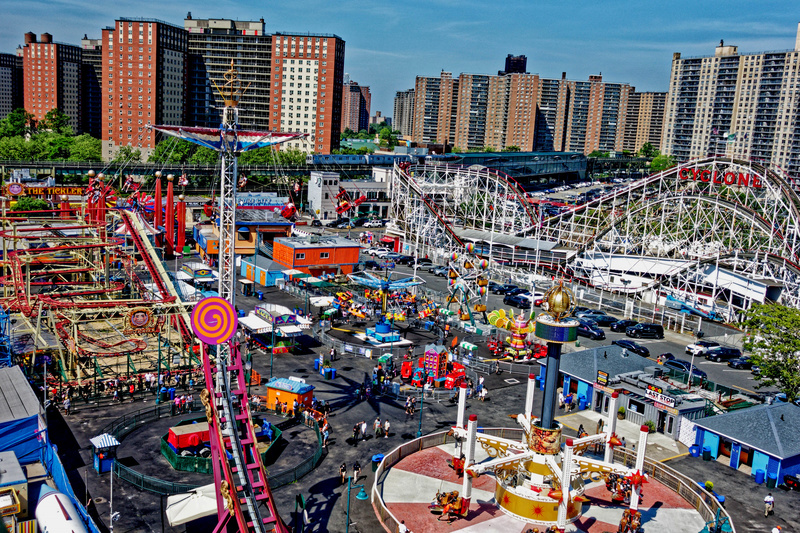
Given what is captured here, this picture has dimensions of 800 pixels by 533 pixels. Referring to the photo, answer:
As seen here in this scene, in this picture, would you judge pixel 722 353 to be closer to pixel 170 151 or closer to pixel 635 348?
pixel 635 348

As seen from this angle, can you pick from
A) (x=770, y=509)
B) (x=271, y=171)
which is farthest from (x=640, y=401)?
(x=271, y=171)

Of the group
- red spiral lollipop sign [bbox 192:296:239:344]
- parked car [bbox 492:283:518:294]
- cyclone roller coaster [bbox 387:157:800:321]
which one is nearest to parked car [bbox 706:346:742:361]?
cyclone roller coaster [bbox 387:157:800:321]

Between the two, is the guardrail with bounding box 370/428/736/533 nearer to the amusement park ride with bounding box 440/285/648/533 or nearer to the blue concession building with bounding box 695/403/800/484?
the amusement park ride with bounding box 440/285/648/533

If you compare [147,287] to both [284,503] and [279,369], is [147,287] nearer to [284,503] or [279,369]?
[279,369]

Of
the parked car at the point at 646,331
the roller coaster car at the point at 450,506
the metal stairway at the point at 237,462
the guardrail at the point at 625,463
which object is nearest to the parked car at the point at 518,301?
the parked car at the point at 646,331

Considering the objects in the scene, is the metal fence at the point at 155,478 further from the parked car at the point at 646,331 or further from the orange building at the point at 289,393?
the parked car at the point at 646,331

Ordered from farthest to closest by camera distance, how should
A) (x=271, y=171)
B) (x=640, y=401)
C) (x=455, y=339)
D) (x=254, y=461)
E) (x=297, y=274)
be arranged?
(x=271, y=171) < (x=297, y=274) < (x=455, y=339) < (x=640, y=401) < (x=254, y=461)
